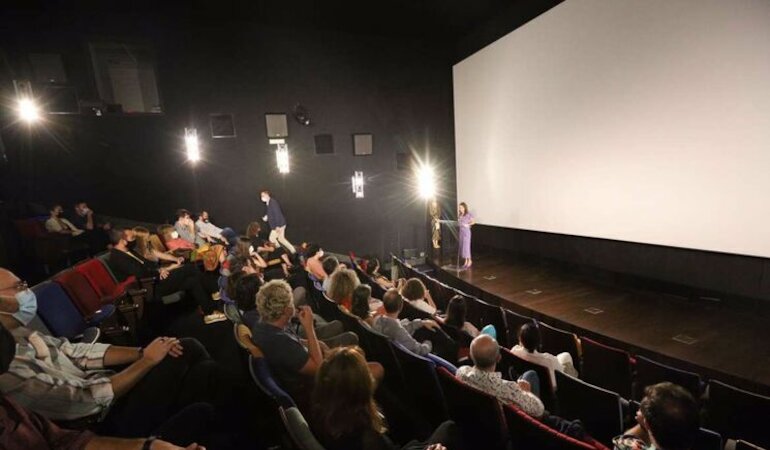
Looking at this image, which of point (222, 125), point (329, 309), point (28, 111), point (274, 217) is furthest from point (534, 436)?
point (28, 111)

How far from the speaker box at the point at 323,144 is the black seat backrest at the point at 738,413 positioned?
24.1 ft

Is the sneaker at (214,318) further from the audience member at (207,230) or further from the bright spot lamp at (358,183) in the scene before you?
the bright spot lamp at (358,183)

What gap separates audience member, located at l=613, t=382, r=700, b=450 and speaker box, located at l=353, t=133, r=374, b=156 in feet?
25.0

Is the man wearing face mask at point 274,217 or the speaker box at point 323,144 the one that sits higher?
the speaker box at point 323,144

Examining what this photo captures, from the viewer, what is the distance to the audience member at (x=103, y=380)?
1.49 m

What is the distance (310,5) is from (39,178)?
5.61m

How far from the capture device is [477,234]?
8.67 meters

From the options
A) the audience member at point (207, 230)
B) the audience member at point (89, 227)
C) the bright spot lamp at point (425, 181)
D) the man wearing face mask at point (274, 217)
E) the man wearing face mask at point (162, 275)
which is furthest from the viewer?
the bright spot lamp at point (425, 181)

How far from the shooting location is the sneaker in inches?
169

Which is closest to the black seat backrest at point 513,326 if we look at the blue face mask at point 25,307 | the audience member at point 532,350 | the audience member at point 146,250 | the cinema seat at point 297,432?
the audience member at point 532,350

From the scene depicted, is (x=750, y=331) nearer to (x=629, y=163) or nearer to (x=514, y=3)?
(x=629, y=163)

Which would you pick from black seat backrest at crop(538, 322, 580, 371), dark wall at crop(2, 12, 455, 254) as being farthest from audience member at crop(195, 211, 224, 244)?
black seat backrest at crop(538, 322, 580, 371)

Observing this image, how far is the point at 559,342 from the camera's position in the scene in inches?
124

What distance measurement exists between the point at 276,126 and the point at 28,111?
398 cm
